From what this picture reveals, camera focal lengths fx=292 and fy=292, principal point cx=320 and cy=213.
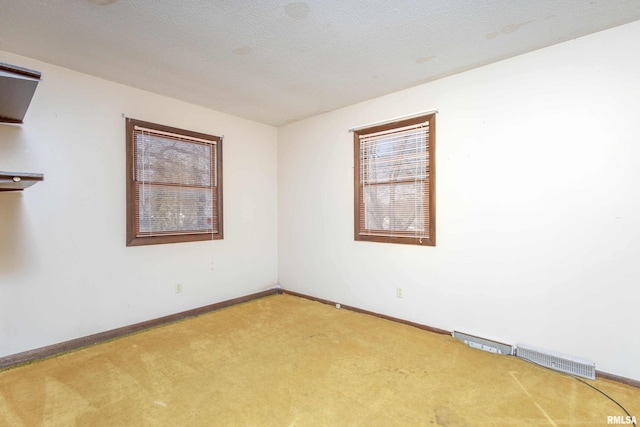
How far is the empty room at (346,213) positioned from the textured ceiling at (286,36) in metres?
0.02

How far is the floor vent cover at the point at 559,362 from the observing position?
2.25m

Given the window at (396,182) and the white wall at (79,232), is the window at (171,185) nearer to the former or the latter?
the white wall at (79,232)

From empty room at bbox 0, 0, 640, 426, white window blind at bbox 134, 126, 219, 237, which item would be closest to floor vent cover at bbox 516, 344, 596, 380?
empty room at bbox 0, 0, 640, 426

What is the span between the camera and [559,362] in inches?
93.0

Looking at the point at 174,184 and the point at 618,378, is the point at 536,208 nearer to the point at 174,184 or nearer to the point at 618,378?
the point at 618,378

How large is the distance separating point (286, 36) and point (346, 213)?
7.21ft

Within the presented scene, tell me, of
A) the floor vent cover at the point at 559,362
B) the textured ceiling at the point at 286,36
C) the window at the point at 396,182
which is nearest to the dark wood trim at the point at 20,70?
the textured ceiling at the point at 286,36

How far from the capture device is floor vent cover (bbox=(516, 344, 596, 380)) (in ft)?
7.39

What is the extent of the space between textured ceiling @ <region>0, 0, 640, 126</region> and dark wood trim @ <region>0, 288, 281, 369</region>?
8.51 feet

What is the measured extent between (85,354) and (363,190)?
3287 millimetres

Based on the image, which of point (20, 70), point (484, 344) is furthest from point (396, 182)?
point (20, 70)

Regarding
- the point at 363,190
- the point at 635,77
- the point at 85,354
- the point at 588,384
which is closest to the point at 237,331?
the point at 85,354

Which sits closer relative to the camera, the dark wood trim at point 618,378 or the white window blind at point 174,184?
the dark wood trim at point 618,378

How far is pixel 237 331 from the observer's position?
10.4 ft
